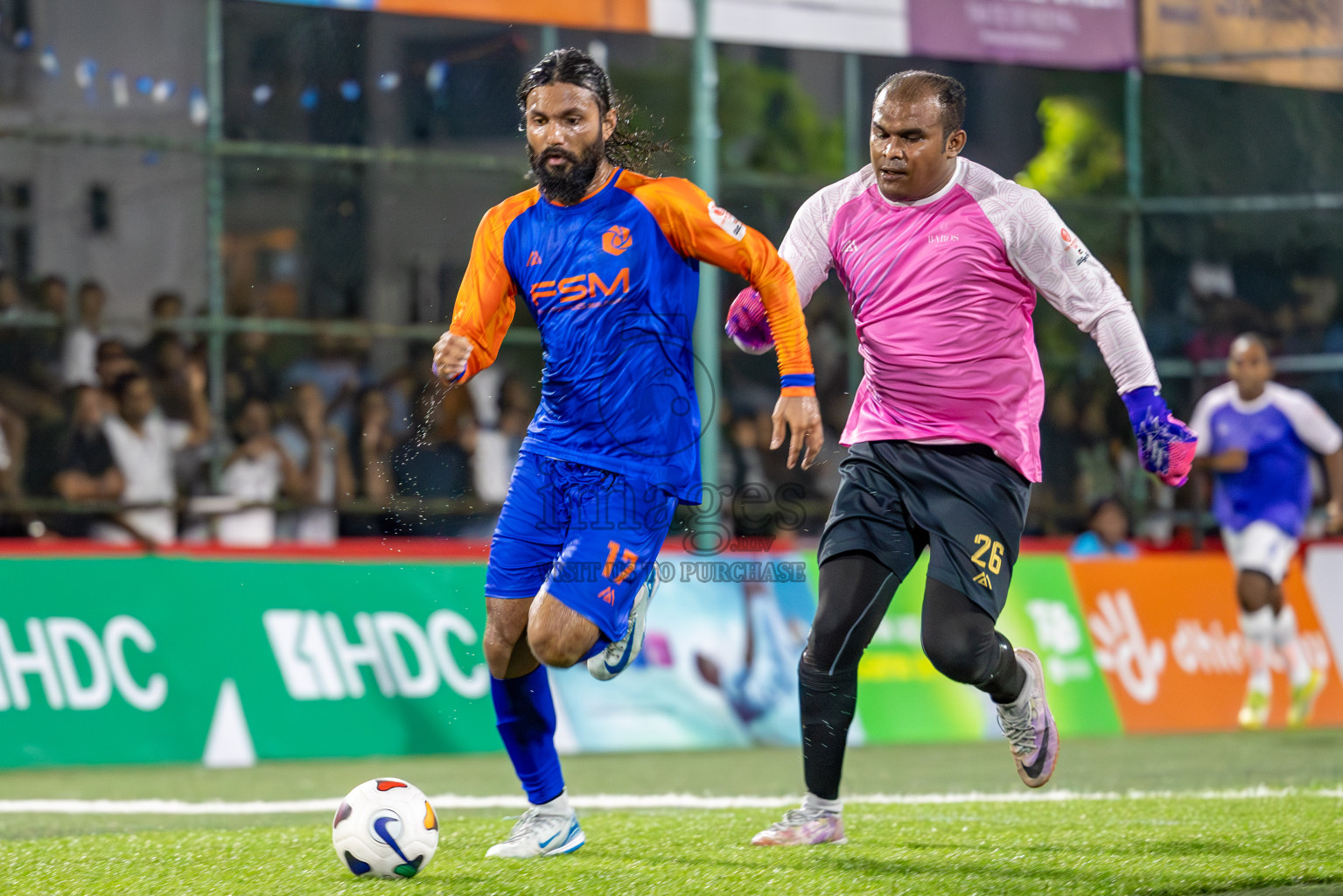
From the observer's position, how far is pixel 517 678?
6.10 meters

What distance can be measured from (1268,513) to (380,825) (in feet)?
28.0

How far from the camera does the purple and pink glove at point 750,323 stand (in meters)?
6.18

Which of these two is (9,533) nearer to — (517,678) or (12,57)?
(12,57)

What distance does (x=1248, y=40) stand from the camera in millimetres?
17656

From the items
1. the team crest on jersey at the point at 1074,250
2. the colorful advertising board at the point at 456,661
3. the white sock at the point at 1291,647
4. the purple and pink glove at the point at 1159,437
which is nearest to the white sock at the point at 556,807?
the purple and pink glove at the point at 1159,437

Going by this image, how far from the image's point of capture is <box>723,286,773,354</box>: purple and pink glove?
6.18 metres

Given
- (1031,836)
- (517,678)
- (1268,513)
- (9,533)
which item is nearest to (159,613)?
(9,533)

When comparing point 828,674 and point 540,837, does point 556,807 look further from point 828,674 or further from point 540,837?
point 828,674

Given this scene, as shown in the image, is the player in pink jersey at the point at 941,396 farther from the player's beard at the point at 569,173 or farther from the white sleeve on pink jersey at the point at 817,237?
the player's beard at the point at 569,173

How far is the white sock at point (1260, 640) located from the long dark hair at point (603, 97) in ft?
24.6

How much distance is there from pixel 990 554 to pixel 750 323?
3.56 feet

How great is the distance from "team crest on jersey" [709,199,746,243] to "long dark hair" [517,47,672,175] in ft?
1.33

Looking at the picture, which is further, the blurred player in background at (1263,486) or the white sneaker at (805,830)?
the blurred player in background at (1263,486)

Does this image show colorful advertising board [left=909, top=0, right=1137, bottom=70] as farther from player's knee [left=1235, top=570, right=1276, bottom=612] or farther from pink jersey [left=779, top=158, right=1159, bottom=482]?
pink jersey [left=779, top=158, right=1159, bottom=482]
